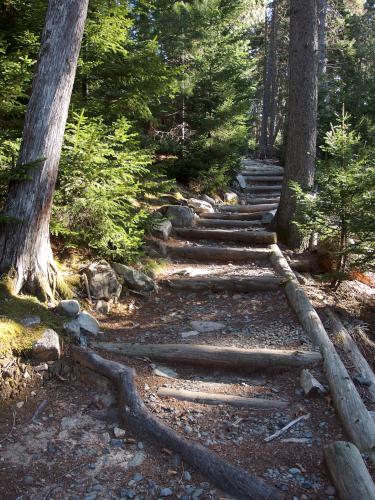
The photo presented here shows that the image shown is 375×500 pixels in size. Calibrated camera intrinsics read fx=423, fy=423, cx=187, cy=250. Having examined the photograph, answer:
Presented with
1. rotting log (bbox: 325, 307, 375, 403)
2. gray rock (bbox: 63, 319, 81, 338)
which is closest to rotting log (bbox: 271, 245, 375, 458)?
rotting log (bbox: 325, 307, 375, 403)

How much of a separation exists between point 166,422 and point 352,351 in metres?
2.58

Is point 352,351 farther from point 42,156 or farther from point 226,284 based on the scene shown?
point 42,156

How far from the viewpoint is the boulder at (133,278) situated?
6484 millimetres

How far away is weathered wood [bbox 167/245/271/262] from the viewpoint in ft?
27.3

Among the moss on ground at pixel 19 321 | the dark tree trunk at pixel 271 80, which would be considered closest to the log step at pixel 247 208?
the moss on ground at pixel 19 321

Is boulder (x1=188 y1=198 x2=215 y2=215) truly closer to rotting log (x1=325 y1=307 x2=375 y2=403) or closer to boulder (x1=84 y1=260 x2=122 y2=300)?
boulder (x1=84 y1=260 x2=122 y2=300)

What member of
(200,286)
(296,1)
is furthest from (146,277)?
(296,1)

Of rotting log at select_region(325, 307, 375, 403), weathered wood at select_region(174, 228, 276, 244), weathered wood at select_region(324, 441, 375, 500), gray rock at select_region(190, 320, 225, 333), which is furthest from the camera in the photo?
weathered wood at select_region(174, 228, 276, 244)

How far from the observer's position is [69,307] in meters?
5.00

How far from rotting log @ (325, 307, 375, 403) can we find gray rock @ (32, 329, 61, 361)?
10.8ft

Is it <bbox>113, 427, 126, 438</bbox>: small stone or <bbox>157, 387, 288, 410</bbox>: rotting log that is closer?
<bbox>113, 427, 126, 438</bbox>: small stone

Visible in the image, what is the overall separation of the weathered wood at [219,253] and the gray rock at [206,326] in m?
2.61

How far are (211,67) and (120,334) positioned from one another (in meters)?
9.01

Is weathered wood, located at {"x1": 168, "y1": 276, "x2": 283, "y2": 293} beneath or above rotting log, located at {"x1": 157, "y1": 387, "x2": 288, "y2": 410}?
above
